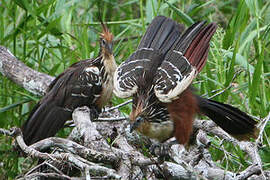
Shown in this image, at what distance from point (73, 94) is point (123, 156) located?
1.13 meters

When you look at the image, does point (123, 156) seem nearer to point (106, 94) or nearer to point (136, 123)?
point (136, 123)

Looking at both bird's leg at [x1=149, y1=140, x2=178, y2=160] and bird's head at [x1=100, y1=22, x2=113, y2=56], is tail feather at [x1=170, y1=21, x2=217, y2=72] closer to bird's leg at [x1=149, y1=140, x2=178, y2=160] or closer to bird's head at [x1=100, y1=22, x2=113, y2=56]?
bird's leg at [x1=149, y1=140, x2=178, y2=160]

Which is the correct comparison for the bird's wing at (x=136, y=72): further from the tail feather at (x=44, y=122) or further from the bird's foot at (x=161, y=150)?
the tail feather at (x=44, y=122)

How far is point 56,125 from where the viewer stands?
4.29 m

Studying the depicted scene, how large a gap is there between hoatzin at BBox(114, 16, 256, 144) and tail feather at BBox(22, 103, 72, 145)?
681 mm

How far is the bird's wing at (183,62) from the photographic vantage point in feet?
11.8

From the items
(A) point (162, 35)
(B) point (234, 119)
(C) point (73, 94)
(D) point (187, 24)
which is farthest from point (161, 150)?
(D) point (187, 24)

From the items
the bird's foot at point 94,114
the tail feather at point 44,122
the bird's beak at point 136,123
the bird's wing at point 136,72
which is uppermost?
the bird's wing at point 136,72

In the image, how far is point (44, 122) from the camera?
430 cm

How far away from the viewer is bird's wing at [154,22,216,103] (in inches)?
141

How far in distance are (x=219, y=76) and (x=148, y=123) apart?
1.00m

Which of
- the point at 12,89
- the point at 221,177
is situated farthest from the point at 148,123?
the point at 12,89

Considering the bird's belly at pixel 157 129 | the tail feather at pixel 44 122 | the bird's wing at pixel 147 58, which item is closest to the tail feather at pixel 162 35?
the bird's wing at pixel 147 58

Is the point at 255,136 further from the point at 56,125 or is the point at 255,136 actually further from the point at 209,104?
the point at 56,125
